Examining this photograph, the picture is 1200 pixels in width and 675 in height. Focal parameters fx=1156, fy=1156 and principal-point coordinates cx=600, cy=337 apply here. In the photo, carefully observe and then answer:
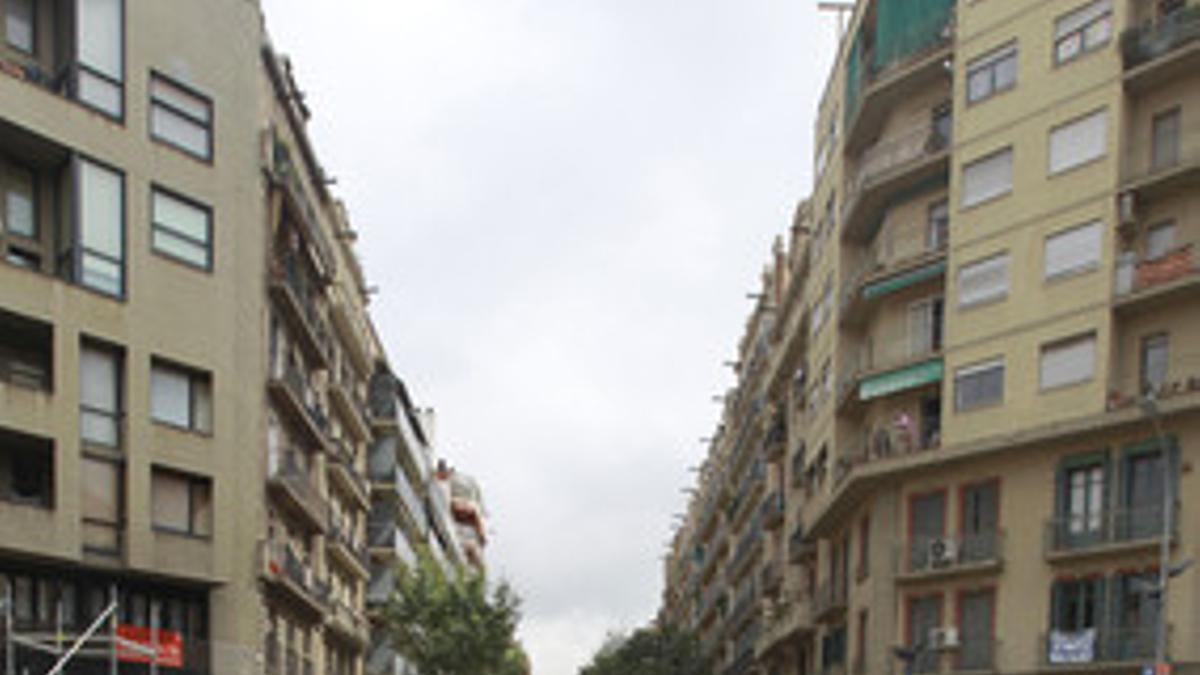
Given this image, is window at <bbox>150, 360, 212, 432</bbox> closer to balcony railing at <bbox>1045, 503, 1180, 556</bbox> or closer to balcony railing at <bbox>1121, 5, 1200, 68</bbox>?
balcony railing at <bbox>1045, 503, 1180, 556</bbox>

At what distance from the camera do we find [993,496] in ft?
107

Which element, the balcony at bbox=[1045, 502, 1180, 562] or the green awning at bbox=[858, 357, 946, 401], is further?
the green awning at bbox=[858, 357, 946, 401]

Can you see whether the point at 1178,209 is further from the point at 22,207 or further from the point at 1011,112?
the point at 22,207

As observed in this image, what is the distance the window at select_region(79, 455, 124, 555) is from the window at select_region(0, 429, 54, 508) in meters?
0.77

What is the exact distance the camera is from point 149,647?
27.8 meters

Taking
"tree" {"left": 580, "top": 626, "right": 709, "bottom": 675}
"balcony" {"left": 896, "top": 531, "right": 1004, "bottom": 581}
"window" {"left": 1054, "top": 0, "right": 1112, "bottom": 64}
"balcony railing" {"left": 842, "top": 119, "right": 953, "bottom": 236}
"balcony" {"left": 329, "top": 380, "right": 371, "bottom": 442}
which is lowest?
"tree" {"left": 580, "top": 626, "right": 709, "bottom": 675}

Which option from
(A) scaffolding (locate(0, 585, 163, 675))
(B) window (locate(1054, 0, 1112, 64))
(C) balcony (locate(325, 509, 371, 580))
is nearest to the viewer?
(A) scaffolding (locate(0, 585, 163, 675))

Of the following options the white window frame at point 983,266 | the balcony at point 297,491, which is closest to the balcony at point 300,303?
the balcony at point 297,491

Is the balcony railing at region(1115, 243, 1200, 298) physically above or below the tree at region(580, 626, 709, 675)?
above

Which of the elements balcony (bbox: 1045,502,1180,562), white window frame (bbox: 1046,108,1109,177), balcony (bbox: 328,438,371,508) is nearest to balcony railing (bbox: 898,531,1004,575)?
balcony (bbox: 1045,502,1180,562)

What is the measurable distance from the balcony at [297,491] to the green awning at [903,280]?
18818 mm

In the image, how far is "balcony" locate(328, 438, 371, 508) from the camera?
144 ft

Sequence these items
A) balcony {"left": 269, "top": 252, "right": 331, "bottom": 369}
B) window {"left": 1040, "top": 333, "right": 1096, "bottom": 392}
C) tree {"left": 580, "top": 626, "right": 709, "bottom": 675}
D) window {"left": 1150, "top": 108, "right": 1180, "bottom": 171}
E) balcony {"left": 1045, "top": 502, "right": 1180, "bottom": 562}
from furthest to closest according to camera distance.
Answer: tree {"left": 580, "top": 626, "right": 709, "bottom": 675} → balcony {"left": 269, "top": 252, "right": 331, "bottom": 369} → window {"left": 1040, "top": 333, "right": 1096, "bottom": 392} → window {"left": 1150, "top": 108, "right": 1180, "bottom": 171} → balcony {"left": 1045, "top": 502, "right": 1180, "bottom": 562}

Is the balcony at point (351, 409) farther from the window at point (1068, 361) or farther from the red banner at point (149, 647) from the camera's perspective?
the window at point (1068, 361)
